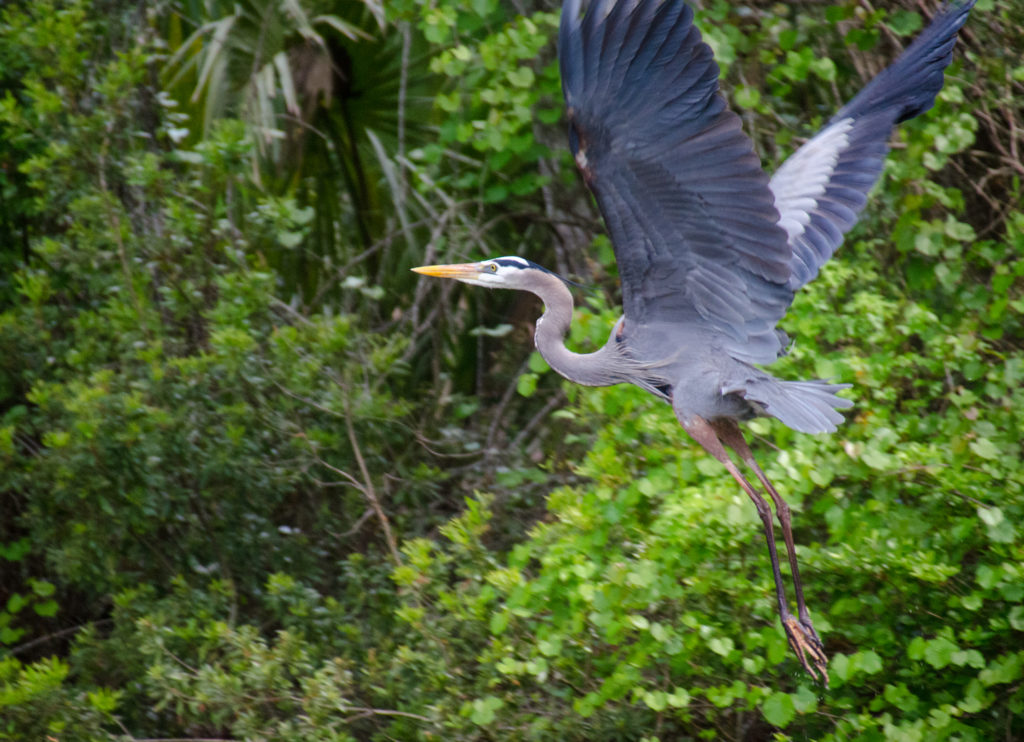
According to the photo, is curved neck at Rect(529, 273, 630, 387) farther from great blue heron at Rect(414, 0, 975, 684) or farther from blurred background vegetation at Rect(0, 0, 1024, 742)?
blurred background vegetation at Rect(0, 0, 1024, 742)

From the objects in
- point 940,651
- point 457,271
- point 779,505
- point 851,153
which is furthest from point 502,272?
point 940,651

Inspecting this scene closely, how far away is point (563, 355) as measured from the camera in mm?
3439

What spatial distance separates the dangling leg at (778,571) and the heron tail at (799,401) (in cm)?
17

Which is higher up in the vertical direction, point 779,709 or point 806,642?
point 806,642

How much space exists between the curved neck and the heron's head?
0.10 feet

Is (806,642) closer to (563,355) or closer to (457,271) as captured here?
(563,355)

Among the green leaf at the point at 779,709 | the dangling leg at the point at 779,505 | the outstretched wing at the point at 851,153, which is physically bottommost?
the green leaf at the point at 779,709

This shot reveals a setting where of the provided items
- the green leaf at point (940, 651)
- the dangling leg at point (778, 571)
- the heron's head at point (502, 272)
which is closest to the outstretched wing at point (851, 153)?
the dangling leg at point (778, 571)

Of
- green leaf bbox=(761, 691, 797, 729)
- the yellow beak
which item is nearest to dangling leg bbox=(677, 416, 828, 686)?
green leaf bbox=(761, 691, 797, 729)

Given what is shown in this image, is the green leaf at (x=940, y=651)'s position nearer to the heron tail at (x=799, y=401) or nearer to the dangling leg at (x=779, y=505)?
the dangling leg at (x=779, y=505)

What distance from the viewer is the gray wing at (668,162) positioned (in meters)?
2.80

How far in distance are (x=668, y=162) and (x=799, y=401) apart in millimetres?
758

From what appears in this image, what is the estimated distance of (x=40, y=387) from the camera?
17.2 feet

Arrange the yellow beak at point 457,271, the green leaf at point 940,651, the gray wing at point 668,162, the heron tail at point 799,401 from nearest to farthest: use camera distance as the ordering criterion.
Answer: the gray wing at point 668,162 < the heron tail at point 799,401 < the green leaf at point 940,651 < the yellow beak at point 457,271
